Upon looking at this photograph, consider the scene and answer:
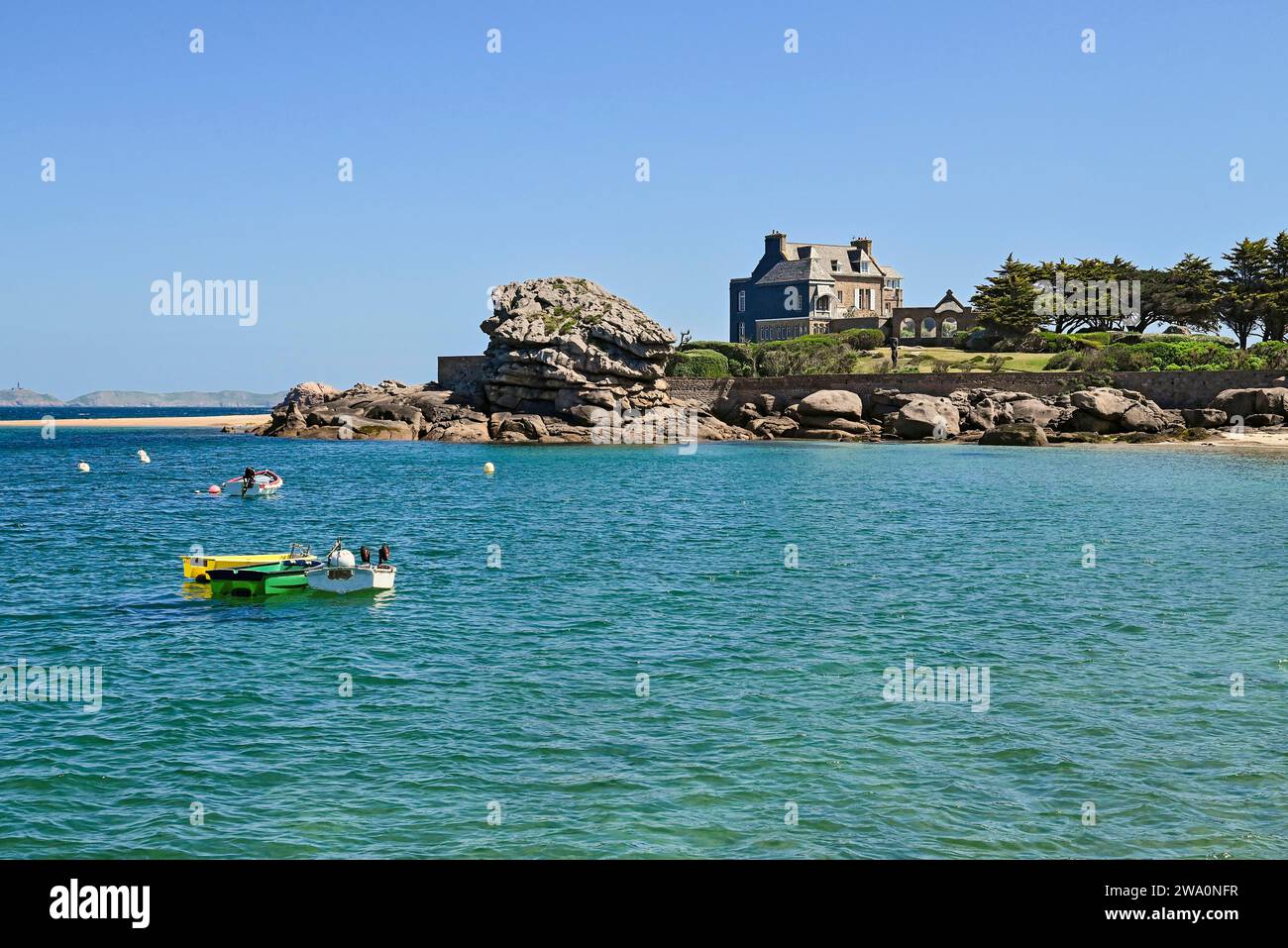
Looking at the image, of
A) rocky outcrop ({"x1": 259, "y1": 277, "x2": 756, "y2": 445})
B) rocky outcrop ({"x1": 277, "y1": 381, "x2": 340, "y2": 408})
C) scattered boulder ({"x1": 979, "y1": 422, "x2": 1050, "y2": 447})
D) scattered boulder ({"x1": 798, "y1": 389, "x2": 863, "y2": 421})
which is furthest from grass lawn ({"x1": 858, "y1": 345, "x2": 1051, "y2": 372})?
rocky outcrop ({"x1": 277, "y1": 381, "x2": 340, "y2": 408})

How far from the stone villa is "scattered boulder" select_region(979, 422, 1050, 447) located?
38180 millimetres

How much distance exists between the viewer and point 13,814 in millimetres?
13953

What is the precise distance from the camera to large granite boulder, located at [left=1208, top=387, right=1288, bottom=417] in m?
82.1

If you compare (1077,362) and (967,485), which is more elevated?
(1077,362)

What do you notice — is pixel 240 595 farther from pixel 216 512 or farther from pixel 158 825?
pixel 216 512

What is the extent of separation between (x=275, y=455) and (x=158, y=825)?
78.0 metres

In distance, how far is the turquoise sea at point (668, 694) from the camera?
13.5 meters

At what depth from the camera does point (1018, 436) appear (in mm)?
84125

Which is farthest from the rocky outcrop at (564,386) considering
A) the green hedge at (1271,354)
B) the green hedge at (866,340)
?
the green hedge at (1271,354)

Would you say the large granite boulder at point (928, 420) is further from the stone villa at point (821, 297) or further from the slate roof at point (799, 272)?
the slate roof at point (799, 272)

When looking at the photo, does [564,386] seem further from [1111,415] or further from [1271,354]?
[1271,354]

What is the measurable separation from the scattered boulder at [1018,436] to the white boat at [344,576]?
65732 millimetres

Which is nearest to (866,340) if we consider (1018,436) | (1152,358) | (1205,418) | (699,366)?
(699,366)

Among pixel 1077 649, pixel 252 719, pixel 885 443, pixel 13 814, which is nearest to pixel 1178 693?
pixel 1077 649
